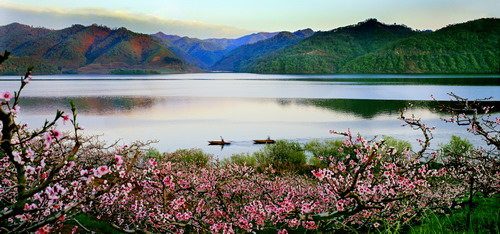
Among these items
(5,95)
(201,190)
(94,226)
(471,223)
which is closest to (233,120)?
(94,226)

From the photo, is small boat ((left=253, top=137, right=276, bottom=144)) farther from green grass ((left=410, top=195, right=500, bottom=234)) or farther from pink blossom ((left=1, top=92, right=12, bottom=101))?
pink blossom ((left=1, top=92, right=12, bottom=101))

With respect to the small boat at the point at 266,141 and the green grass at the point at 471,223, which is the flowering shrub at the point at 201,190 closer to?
the green grass at the point at 471,223

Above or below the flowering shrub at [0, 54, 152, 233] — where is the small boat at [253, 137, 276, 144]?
below

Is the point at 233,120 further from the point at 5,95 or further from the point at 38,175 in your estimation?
the point at 5,95

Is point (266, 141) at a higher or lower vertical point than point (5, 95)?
lower

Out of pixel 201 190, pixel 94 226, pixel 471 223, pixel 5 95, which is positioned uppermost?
pixel 5 95

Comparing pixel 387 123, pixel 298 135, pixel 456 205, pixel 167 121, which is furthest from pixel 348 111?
pixel 456 205

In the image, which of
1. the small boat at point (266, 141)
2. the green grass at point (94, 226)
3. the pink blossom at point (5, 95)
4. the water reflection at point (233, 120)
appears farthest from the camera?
the water reflection at point (233, 120)

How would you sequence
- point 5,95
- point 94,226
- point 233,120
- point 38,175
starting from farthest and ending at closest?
point 233,120, point 94,226, point 38,175, point 5,95

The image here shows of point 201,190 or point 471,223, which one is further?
point 201,190

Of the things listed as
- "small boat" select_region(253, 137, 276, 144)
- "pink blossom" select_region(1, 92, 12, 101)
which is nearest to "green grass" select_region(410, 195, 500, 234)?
"pink blossom" select_region(1, 92, 12, 101)

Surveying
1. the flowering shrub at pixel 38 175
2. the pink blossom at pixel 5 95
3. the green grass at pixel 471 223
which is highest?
the pink blossom at pixel 5 95

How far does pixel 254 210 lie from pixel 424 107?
8281 centimetres

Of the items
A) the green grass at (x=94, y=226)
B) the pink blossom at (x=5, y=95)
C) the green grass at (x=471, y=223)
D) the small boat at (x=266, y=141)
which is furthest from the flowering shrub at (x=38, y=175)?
the small boat at (x=266, y=141)
